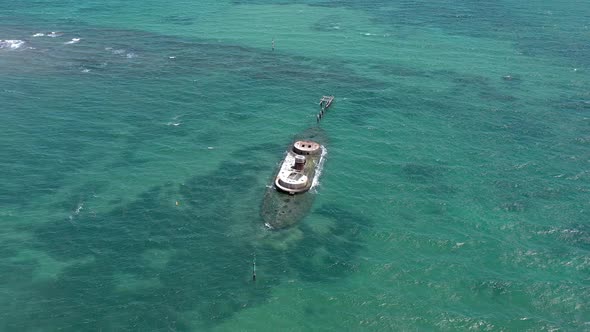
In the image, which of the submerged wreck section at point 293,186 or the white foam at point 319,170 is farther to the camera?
the white foam at point 319,170

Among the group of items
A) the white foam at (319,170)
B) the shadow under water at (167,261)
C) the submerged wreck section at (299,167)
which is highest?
the submerged wreck section at (299,167)

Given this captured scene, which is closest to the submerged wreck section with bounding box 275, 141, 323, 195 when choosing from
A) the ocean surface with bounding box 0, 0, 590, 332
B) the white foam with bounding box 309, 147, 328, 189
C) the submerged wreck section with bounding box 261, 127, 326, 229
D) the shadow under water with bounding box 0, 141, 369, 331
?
the submerged wreck section with bounding box 261, 127, 326, 229

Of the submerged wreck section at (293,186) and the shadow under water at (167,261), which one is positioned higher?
the submerged wreck section at (293,186)

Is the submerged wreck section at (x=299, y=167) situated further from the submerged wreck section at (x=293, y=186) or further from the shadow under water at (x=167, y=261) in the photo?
the shadow under water at (x=167, y=261)

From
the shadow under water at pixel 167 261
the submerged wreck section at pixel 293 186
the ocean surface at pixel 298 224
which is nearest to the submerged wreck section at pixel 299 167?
the submerged wreck section at pixel 293 186

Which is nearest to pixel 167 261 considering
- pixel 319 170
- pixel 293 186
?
pixel 293 186

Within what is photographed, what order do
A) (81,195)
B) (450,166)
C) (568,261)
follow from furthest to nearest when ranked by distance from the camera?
1. (450,166)
2. (81,195)
3. (568,261)

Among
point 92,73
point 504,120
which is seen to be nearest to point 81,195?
point 92,73

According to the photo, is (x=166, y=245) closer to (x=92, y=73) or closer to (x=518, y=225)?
(x=518, y=225)
